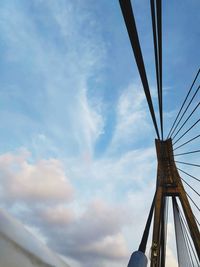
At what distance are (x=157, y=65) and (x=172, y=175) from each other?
9.31 meters

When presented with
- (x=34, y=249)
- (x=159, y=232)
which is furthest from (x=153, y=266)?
(x=34, y=249)

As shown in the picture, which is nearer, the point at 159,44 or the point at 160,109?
the point at 159,44

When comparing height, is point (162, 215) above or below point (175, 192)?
below

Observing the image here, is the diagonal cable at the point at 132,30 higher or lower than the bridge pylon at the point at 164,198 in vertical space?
lower

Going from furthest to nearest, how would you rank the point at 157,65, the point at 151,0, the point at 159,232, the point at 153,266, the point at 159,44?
the point at 159,232, the point at 153,266, the point at 157,65, the point at 159,44, the point at 151,0

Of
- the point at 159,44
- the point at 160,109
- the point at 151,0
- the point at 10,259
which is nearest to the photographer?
the point at 10,259

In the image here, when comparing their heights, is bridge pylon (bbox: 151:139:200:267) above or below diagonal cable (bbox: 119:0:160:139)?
above

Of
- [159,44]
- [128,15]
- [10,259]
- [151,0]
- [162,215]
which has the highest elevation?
[162,215]

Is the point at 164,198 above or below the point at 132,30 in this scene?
above

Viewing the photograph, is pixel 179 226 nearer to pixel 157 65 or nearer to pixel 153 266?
pixel 153 266

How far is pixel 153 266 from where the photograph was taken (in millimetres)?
11391

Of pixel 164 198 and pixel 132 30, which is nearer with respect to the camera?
pixel 132 30

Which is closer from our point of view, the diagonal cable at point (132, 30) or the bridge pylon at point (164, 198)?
the diagonal cable at point (132, 30)

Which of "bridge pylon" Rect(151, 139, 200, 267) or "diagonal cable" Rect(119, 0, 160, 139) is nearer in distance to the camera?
"diagonal cable" Rect(119, 0, 160, 139)
